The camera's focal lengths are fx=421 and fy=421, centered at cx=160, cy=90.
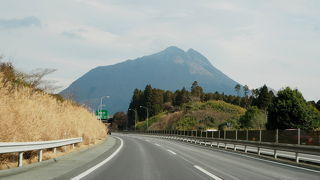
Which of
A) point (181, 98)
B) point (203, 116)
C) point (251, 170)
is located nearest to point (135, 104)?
point (181, 98)

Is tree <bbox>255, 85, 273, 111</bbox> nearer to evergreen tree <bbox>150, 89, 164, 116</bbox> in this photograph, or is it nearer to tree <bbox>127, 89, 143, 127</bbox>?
evergreen tree <bbox>150, 89, 164, 116</bbox>

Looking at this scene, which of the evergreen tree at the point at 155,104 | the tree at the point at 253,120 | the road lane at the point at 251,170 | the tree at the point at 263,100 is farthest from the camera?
the evergreen tree at the point at 155,104

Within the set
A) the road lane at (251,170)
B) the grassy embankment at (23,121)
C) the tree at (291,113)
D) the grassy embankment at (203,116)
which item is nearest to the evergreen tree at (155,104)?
the grassy embankment at (203,116)

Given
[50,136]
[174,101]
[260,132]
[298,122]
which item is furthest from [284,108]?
[174,101]

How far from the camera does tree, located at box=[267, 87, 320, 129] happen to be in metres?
60.9

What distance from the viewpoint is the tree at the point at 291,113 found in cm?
6088

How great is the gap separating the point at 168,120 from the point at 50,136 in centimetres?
10733

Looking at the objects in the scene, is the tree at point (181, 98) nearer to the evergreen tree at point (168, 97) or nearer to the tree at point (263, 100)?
the evergreen tree at point (168, 97)

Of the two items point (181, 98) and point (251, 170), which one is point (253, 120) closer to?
point (251, 170)

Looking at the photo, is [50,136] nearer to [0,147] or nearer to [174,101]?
[0,147]

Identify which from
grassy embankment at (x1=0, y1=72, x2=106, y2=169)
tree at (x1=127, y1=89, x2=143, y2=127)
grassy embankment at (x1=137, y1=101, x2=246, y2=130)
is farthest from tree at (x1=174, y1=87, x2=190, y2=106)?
grassy embankment at (x1=0, y1=72, x2=106, y2=169)

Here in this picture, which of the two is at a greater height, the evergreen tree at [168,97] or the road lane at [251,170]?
the evergreen tree at [168,97]

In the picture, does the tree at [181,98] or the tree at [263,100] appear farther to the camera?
the tree at [181,98]

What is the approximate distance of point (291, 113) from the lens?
62312mm
